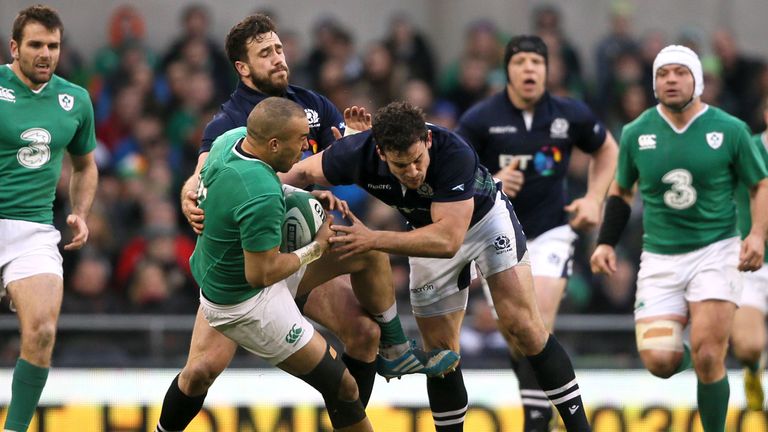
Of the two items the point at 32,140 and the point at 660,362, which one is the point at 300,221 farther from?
the point at 660,362

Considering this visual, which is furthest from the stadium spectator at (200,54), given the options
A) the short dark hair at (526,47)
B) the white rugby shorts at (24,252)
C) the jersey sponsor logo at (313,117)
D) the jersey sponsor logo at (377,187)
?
the jersey sponsor logo at (377,187)

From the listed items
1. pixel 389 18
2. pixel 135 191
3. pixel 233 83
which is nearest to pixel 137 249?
pixel 135 191

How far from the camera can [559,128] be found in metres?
9.34

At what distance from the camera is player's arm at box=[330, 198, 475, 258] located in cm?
690

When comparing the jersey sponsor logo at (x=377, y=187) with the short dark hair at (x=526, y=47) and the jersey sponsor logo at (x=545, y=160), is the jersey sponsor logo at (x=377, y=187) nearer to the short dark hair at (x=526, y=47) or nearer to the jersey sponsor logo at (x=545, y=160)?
the jersey sponsor logo at (x=545, y=160)

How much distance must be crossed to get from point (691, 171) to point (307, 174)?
262 cm

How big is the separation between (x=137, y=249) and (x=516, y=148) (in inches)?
189

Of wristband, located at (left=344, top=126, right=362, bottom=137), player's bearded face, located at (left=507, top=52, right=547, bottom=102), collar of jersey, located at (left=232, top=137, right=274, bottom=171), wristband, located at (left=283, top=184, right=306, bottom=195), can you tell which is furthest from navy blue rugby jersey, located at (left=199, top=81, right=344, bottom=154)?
player's bearded face, located at (left=507, top=52, right=547, bottom=102)

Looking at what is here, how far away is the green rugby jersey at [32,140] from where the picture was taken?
7969mm

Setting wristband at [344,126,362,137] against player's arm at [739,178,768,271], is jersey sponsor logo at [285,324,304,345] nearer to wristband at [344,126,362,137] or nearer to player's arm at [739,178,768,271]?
wristband at [344,126,362,137]

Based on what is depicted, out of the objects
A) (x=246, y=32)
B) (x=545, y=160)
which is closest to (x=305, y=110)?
(x=246, y=32)

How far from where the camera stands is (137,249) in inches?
501

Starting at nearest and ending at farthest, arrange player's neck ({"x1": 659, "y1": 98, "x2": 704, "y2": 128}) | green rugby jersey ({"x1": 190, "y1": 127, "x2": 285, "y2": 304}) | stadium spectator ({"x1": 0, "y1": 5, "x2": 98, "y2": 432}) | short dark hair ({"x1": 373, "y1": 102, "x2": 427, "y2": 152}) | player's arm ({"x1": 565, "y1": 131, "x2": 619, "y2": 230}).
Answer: green rugby jersey ({"x1": 190, "y1": 127, "x2": 285, "y2": 304})
short dark hair ({"x1": 373, "y1": 102, "x2": 427, "y2": 152})
stadium spectator ({"x1": 0, "y1": 5, "x2": 98, "y2": 432})
player's neck ({"x1": 659, "y1": 98, "x2": 704, "y2": 128})
player's arm ({"x1": 565, "y1": 131, "x2": 619, "y2": 230})

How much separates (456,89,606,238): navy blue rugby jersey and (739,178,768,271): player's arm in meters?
1.45
